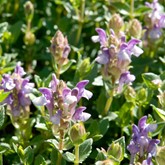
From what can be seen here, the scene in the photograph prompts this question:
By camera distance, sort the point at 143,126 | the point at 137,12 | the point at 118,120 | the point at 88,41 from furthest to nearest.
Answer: the point at 88,41 → the point at 137,12 → the point at 118,120 → the point at 143,126

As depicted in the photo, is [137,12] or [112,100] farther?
[137,12]

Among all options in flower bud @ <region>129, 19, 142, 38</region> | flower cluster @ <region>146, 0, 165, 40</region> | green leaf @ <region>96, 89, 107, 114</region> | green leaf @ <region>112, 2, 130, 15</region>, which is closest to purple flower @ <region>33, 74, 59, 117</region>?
green leaf @ <region>96, 89, 107, 114</region>

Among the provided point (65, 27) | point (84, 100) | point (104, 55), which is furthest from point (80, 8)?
point (104, 55)

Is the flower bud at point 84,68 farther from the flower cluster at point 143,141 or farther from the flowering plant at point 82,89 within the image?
the flower cluster at point 143,141

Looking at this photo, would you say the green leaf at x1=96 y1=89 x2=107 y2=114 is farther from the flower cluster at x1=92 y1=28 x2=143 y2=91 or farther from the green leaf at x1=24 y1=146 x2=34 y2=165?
the green leaf at x1=24 y1=146 x2=34 y2=165

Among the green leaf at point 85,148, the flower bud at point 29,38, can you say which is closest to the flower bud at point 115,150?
the green leaf at point 85,148

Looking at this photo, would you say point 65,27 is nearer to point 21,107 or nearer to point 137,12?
point 137,12
